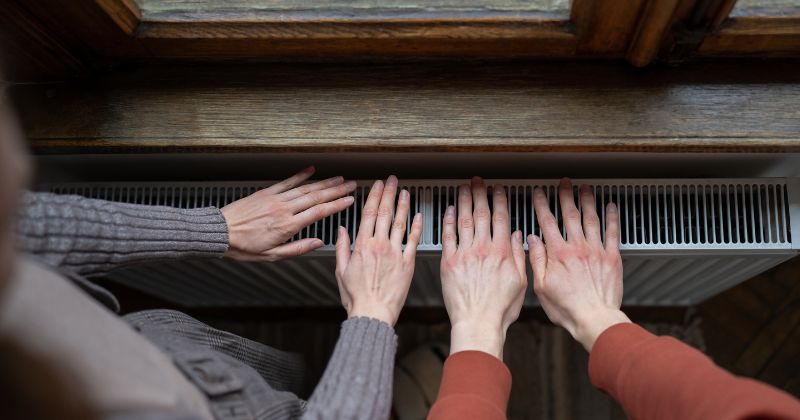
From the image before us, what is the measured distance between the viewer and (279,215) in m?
0.85

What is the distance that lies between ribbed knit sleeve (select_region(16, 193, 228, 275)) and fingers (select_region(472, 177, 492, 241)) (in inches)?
13.9

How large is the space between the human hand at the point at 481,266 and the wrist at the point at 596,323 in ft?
0.34

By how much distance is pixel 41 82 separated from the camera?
86 cm

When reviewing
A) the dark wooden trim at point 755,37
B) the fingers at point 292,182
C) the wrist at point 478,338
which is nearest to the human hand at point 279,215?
the fingers at point 292,182

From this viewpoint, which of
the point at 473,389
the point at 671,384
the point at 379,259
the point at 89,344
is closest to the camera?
the point at 89,344

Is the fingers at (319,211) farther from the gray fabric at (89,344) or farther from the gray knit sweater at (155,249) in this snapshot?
the gray fabric at (89,344)

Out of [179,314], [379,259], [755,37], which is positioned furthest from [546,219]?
[179,314]

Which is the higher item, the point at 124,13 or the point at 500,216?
the point at 124,13

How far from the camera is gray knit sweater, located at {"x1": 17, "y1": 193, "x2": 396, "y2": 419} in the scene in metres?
0.63

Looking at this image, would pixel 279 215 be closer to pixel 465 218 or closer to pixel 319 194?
pixel 319 194

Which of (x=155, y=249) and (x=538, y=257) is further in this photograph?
(x=538, y=257)

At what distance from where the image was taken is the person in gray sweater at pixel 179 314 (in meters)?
0.40

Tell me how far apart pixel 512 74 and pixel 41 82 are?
26.4 inches

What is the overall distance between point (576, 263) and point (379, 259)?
275mm
